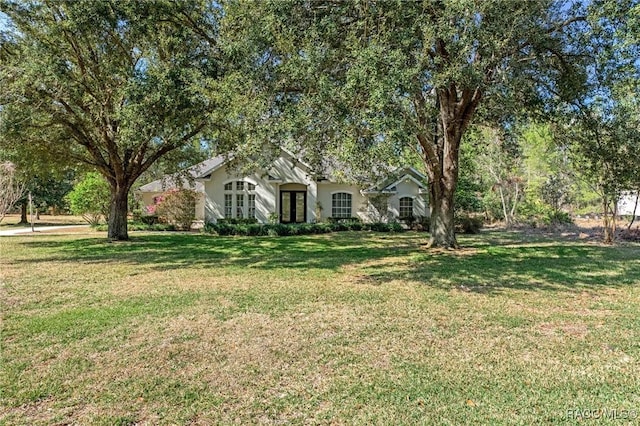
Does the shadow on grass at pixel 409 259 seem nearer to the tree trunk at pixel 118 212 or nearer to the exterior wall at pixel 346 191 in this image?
the tree trunk at pixel 118 212

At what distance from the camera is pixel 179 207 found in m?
24.8

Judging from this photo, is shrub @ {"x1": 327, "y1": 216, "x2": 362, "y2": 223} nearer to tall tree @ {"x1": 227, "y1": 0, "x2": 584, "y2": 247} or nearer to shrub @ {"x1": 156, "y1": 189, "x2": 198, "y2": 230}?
shrub @ {"x1": 156, "y1": 189, "x2": 198, "y2": 230}

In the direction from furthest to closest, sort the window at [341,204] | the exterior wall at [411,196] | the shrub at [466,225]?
1. the exterior wall at [411,196]
2. the window at [341,204]
3. the shrub at [466,225]

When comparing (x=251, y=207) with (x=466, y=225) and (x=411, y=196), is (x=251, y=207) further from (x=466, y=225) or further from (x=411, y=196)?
(x=466, y=225)

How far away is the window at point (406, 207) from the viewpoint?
1078 inches

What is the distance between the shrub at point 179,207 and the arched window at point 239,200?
2.06 m

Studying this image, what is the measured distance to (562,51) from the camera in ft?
36.4

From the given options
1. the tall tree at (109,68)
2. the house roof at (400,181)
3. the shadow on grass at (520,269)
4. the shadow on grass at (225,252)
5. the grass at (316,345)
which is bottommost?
the grass at (316,345)

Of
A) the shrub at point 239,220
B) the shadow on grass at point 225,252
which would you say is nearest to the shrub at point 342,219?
the shrub at point 239,220

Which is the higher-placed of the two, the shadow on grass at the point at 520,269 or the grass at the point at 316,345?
the shadow on grass at the point at 520,269

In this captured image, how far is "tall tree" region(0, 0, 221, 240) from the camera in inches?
453

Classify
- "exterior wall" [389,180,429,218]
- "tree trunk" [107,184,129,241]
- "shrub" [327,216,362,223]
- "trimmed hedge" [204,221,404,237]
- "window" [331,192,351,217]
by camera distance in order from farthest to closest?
1. "exterior wall" [389,180,429,218]
2. "window" [331,192,351,217]
3. "shrub" [327,216,362,223]
4. "trimmed hedge" [204,221,404,237]
5. "tree trunk" [107,184,129,241]

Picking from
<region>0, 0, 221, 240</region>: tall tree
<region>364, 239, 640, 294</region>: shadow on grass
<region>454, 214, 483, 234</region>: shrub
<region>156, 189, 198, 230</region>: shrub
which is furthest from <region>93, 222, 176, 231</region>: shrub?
<region>454, 214, 483, 234</region>: shrub

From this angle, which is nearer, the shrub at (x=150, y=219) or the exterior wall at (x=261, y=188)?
the exterior wall at (x=261, y=188)
